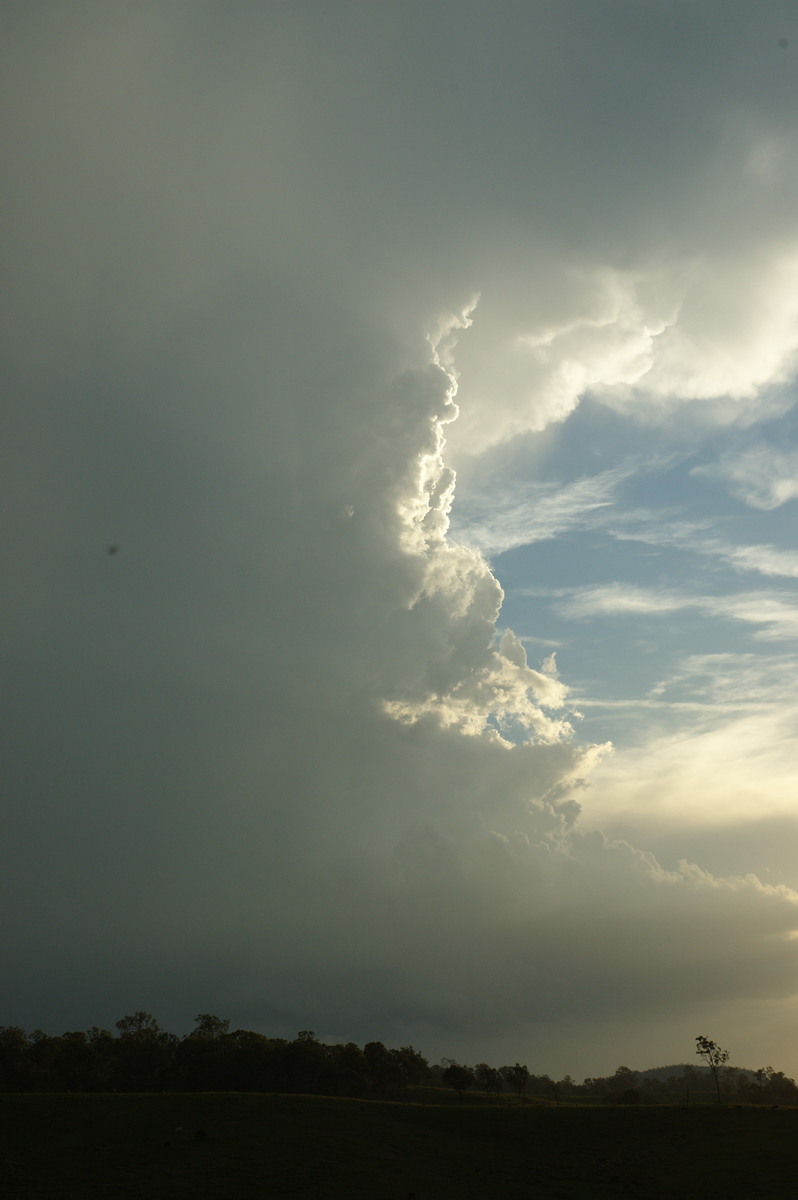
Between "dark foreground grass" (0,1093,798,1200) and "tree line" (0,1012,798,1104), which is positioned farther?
"tree line" (0,1012,798,1104)

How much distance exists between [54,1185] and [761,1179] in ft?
253

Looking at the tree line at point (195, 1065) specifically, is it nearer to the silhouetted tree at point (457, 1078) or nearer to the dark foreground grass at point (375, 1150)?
the silhouetted tree at point (457, 1078)

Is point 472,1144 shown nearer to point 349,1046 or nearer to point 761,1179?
point 761,1179

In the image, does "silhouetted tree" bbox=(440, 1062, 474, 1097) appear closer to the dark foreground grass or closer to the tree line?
the tree line

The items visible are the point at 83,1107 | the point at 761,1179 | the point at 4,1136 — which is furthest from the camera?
the point at 83,1107

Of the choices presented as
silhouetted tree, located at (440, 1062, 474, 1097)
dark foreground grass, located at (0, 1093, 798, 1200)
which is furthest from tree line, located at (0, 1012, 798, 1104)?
dark foreground grass, located at (0, 1093, 798, 1200)

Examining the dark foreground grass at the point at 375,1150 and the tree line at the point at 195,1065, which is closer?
the dark foreground grass at the point at 375,1150

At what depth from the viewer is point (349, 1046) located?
17200 centimetres

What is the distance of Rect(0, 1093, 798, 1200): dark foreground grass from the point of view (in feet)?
274

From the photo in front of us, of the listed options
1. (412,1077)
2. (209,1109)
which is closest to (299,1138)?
(209,1109)

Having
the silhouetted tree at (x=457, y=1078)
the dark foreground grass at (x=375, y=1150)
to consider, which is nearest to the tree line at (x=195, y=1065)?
the silhouetted tree at (x=457, y=1078)

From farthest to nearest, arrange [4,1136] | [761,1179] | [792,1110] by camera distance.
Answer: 1. [792,1110]
2. [4,1136]
3. [761,1179]

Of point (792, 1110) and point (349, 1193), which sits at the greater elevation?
point (792, 1110)

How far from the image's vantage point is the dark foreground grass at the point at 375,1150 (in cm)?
8350
